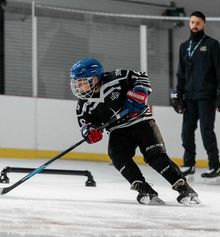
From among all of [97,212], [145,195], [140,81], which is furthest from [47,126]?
[97,212]

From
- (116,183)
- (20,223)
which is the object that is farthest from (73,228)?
(116,183)

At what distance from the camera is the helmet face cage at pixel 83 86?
12.8ft

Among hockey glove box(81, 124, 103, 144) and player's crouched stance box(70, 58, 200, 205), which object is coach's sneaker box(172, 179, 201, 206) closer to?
player's crouched stance box(70, 58, 200, 205)

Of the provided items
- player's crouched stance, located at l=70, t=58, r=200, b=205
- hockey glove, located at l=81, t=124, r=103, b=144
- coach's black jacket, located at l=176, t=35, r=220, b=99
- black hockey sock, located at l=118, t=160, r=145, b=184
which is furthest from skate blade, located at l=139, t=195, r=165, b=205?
coach's black jacket, located at l=176, t=35, r=220, b=99

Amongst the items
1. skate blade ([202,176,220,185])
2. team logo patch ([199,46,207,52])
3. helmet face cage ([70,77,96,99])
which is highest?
team logo patch ([199,46,207,52])

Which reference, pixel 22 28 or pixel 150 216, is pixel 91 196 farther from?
pixel 22 28

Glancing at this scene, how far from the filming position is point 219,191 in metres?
4.80

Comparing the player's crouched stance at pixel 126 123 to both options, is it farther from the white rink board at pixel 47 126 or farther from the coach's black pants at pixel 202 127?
the white rink board at pixel 47 126

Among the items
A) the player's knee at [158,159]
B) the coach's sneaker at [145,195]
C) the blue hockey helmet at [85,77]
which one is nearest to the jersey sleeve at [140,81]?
the blue hockey helmet at [85,77]

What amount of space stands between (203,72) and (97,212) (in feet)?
7.73

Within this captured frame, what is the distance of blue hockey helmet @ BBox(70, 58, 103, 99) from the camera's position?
388cm

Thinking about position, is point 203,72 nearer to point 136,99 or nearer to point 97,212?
point 136,99

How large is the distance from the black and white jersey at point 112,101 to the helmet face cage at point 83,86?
0.28ft

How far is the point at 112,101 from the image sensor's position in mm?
4016
